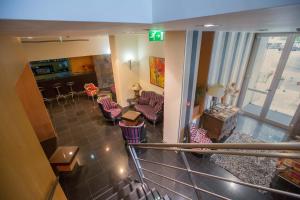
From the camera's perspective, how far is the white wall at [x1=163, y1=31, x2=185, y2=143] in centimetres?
307

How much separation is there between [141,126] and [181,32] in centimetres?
255

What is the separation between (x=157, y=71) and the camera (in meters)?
5.68

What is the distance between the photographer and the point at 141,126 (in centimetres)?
410

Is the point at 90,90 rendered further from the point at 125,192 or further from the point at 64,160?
the point at 125,192

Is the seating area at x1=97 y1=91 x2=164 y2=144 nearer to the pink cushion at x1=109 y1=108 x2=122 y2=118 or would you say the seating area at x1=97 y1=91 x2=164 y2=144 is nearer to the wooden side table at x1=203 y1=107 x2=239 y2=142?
the pink cushion at x1=109 y1=108 x2=122 y2=118

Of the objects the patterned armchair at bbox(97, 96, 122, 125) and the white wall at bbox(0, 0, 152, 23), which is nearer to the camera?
the white wall at bbox(0, 0, 152, 23)

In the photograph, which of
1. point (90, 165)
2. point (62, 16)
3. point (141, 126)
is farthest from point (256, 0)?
point (90, 165)

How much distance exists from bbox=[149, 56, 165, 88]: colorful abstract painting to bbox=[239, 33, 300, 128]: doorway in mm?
3082

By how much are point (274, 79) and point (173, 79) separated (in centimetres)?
377

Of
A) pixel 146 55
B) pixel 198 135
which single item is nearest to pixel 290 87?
pixel 198 135

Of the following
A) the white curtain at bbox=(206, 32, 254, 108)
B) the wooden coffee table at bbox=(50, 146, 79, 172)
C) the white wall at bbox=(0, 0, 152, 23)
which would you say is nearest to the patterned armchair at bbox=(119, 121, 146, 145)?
the wooden coffee table at bbox=(50, 146, 79, 172)

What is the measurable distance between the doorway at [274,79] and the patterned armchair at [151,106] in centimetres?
323

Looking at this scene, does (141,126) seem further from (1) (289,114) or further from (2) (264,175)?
(1) (289,114)

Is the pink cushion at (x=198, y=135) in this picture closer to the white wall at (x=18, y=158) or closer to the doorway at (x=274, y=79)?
the doorway at (x=274, y=79)
